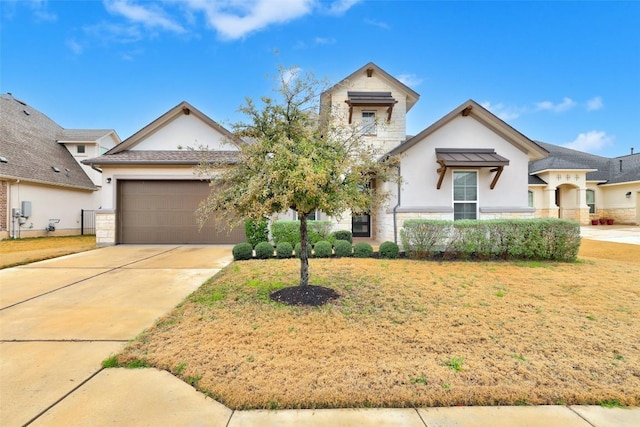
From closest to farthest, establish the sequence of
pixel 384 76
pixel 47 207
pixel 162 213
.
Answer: pixel 162 213 → pixel 384 76 → pixel 47 207

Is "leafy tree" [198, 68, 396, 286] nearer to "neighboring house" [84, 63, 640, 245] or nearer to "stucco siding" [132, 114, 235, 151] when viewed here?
"neighboring house" [84, 63, 640, 245]

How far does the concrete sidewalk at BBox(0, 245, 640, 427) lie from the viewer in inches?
93.4

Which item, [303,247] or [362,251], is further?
[362,251]

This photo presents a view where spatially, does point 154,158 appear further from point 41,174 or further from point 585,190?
point 585,190

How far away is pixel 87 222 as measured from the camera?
1858 centimetres

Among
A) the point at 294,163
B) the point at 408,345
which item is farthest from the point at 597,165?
the point at 294,163

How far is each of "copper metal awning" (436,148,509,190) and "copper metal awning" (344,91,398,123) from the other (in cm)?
365

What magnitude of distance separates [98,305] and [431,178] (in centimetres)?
1054

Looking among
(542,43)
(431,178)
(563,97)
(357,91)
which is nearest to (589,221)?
(563,97)

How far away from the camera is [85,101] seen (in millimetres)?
22422

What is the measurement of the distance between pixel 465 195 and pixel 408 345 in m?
9.41

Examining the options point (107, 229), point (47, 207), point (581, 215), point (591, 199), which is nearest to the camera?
point (107, 229)

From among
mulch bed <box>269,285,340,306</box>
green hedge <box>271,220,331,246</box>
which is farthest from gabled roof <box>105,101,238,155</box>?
mulch bed <box>269,285,340,306</box>

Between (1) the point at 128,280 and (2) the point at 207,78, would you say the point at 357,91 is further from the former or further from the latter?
(1) the point at 128,280
